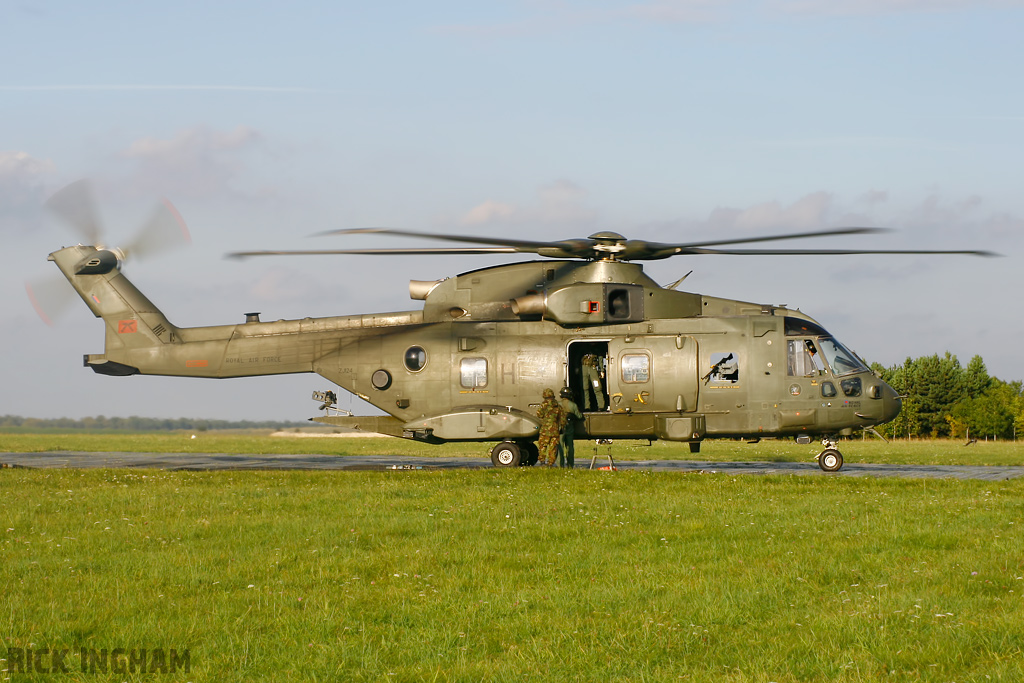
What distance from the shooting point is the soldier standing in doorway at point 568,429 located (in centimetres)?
2381

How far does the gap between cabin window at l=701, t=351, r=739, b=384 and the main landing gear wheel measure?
10.6ft

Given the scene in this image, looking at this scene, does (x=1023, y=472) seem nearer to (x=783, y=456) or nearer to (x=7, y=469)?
(x=783, y=456)

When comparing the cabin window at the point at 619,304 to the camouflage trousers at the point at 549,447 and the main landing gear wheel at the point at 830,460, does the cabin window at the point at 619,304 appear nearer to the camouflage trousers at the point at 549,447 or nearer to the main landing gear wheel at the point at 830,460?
the camouflage trousers at the point at 549,447

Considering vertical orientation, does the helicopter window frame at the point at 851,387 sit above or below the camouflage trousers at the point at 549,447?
above

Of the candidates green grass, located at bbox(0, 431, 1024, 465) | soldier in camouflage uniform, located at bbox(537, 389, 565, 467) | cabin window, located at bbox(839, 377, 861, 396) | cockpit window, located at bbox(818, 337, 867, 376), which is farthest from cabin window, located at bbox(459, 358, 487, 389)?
green grass, located at bbox(0, 431, 1024, 465)

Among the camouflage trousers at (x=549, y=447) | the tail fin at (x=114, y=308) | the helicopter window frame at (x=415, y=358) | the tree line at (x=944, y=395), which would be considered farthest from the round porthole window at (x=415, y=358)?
the tree line at (x=944, y=395)

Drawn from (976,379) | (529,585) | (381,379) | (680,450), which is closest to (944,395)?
(976,379)

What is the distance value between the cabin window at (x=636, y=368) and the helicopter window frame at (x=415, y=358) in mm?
5527

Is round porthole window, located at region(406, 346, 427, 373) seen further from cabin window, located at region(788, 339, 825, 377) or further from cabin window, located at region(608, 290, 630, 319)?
cabin window, located at region(788, 339, 825, 377)

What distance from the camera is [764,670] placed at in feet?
22.5

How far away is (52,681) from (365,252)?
15669 mm

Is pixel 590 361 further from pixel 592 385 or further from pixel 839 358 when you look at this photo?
pixel 839 358

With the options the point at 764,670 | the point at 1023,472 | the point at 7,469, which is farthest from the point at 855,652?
the point at 7,469

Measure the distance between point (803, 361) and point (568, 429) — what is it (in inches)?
254
